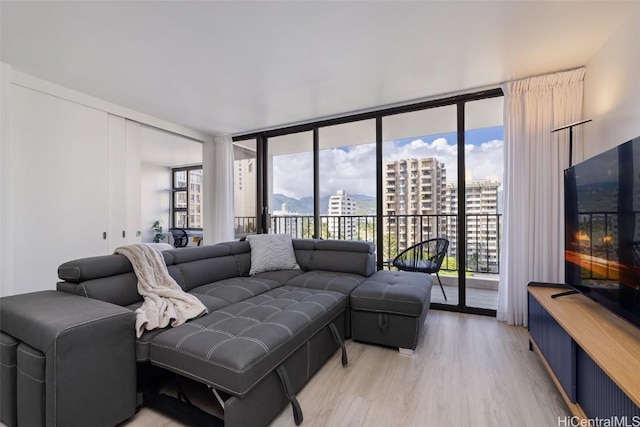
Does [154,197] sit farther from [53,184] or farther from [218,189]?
[53,184]

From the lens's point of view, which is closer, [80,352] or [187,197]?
[80,352]

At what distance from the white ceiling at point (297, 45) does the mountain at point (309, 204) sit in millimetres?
1503

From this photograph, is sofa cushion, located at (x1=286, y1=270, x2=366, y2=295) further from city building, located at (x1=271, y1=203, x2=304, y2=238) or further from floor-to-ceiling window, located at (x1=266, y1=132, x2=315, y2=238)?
city building, located at (x1=271, y1=203, x2=304, y2=238)

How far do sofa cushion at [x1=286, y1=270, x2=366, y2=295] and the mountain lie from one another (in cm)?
150

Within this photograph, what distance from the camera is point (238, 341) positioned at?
1377 mm

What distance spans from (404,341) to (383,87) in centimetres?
241

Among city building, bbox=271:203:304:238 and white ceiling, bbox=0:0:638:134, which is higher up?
white ceiling, bbox=0:0:638:134

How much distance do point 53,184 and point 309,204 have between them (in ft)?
9.42

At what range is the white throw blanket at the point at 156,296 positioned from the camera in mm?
1579

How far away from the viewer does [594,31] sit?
1977 mm

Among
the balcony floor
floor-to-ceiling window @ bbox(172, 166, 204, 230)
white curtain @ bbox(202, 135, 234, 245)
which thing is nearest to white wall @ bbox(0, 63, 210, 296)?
white curtain @ bbox(202, 135, 234, 245)

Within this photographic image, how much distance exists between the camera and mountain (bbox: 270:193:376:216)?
4.16 m

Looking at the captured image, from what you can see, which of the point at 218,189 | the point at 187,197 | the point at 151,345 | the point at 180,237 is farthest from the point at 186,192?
the point at 151,345

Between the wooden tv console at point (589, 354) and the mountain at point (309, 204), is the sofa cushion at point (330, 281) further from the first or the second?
the mountain at point (309, 204)
